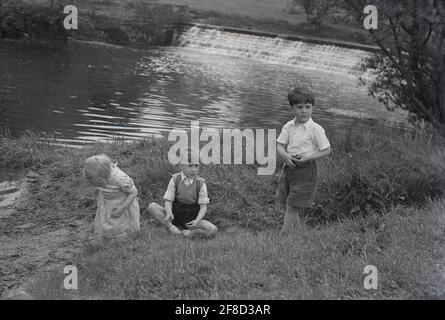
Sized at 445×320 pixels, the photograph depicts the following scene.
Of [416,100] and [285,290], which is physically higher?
[416,100]

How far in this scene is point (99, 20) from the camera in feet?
97.8

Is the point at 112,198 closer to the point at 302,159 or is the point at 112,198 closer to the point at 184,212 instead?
the point at 184,212

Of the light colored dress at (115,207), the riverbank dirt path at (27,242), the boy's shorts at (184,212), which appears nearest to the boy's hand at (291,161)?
the boy's shorts at (184,212)

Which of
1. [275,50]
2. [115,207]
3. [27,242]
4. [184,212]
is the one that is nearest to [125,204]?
[115,207]

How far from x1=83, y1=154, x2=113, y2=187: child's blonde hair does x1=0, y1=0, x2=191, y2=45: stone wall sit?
76.9 feet

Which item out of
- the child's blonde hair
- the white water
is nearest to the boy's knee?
the child's blonde hair

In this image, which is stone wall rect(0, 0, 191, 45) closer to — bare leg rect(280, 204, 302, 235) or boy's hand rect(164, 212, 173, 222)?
boy's hand rect(164, 212, 173, 222)

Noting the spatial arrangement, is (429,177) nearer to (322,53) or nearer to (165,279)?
(165,279)

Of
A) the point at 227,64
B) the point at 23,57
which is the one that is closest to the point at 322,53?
the point at 227,64

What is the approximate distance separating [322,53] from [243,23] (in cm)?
822

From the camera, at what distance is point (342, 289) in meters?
4.13

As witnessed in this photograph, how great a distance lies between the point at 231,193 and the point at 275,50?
69.2 ft

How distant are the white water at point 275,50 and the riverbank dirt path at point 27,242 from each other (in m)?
18.9

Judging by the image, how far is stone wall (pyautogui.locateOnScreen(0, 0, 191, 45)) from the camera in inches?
1067
